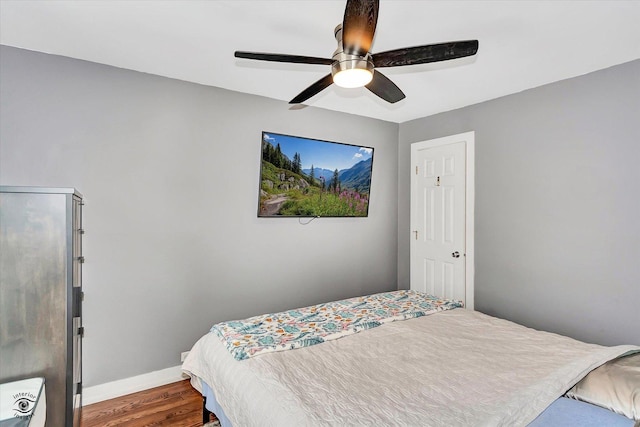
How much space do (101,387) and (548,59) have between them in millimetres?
3921

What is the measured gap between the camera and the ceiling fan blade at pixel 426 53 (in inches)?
60.1

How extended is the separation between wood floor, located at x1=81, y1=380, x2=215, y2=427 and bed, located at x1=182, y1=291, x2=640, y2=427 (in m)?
0.25

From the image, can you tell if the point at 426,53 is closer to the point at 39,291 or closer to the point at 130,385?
the point at 39,291

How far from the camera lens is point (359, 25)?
1380 millimetres

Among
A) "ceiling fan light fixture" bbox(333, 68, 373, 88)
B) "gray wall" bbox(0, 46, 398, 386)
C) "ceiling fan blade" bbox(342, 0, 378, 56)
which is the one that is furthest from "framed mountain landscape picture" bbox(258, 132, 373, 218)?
"ceiling fan blade" bbox(342, 0, 378, 56)

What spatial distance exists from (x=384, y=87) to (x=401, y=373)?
5.05 feet

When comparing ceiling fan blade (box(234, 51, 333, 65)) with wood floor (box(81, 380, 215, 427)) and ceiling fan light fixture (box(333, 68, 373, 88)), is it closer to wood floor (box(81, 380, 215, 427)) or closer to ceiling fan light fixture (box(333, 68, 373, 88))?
ceiling fan light fixture (box(333, 68, 373, 88))

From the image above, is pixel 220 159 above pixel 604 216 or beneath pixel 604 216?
above

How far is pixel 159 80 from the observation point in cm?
272

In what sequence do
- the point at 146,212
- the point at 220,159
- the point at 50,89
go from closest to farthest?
the point at 50,89
the point at 146,212
the point at 220,159

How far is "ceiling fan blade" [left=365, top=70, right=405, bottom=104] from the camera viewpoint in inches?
73.9

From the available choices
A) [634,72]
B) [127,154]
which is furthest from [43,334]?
[634,72]

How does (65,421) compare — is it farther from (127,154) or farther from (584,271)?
(584,271)

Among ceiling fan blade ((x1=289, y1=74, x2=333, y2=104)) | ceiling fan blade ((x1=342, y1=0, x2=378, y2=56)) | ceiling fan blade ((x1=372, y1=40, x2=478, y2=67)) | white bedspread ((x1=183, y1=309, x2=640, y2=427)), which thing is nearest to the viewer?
ceiling fan blade ((x1=342, y1=0, x2=378, y2=56))
